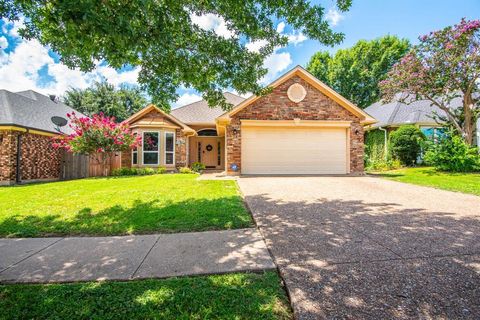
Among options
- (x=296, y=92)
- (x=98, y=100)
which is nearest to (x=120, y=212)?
(x=296, y=92)

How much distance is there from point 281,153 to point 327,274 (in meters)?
9.44

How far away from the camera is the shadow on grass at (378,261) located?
1.91 m

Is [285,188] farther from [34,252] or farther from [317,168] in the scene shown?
[34,252]

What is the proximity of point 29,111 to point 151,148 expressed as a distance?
6747 mm

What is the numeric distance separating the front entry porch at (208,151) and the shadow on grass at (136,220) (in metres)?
12.7

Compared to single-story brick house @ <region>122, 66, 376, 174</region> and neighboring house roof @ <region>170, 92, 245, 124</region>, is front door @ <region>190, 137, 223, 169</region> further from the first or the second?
single-story brick house @ <region>122, 66, 376, 174</region>

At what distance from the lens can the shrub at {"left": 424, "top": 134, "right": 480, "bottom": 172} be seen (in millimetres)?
11547

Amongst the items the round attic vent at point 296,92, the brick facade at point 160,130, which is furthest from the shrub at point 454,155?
the brick facade at point 160,130

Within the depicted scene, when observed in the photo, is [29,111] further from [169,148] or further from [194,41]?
[194,41]

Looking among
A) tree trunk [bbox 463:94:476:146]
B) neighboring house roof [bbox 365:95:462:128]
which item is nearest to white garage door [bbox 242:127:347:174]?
neighboring house roof [bbox 365:95:462:128]

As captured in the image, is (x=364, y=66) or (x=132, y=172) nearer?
(x=132, y=172)

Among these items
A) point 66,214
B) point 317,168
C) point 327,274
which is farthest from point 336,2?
point 317,168

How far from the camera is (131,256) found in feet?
9.94

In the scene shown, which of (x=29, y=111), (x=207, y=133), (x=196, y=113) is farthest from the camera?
(x=196, y=113)
